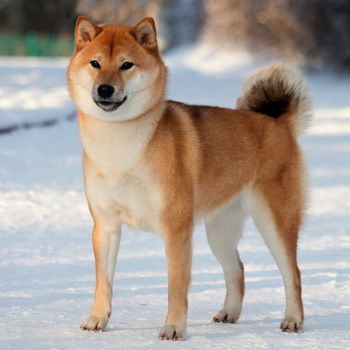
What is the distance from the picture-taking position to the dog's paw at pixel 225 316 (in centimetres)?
449

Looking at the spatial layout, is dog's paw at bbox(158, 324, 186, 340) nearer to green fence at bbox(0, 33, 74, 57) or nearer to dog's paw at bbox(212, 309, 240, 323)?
dog's paw at bbox(212, 309, 240, 323)

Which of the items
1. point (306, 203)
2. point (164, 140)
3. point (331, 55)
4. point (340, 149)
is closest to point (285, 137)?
point (306, 203)

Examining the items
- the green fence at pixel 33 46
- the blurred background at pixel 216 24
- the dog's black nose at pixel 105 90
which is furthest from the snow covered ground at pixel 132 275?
the green fence at pixel 33 46

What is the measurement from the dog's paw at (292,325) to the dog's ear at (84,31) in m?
1.73

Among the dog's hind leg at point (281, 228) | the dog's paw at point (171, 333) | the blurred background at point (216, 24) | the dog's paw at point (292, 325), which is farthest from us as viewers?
the blurred background at point (216, 24)

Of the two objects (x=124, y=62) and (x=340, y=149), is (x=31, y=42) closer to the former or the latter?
(x=340, y=149)

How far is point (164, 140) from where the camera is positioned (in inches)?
162

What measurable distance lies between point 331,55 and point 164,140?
24.5 m

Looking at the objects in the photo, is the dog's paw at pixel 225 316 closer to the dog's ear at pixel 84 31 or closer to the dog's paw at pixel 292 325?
the dog's paw at pixel 292 325

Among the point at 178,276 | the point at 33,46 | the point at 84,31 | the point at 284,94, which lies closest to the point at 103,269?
the point at 178,276

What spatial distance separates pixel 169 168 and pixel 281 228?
766mm

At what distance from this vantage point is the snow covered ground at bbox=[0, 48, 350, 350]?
4.04 m

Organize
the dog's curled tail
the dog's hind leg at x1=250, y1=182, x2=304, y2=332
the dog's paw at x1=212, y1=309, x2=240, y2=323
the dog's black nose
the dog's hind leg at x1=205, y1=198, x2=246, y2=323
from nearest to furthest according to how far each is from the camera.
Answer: the dog's black nose < the dog's hind leg at x1=250, y1=182, x2=304, y2=332 < the dog's paw at x1=212, y1=309, x2=240, y2=323 < the dog's hind leg at x1=205, y1=198, x2=246, y2=323 < the dog's curled tail

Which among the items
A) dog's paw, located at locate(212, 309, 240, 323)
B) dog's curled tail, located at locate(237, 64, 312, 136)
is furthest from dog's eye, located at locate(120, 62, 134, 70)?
dog's paw, located at locate(212, 309, 240, 323)
